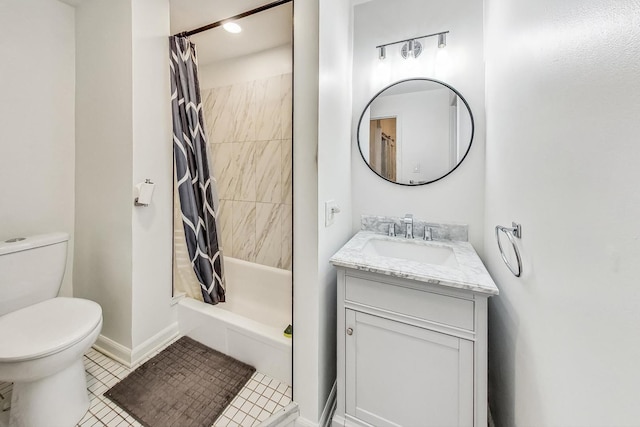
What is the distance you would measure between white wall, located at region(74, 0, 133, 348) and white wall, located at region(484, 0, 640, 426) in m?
1.93

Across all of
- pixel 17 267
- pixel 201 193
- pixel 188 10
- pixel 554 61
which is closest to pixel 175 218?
pixel 201 193

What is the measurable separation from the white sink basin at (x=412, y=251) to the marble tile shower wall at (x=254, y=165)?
80cm

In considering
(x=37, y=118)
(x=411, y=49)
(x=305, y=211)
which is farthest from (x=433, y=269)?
(x=37, y=118)

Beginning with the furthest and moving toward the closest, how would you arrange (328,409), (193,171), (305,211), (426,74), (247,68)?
(247,68) → (193,171) → (426,74) → (328,409) → (305,211)

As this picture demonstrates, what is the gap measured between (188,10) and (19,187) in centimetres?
157

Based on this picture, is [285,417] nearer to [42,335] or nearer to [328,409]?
[328,409]

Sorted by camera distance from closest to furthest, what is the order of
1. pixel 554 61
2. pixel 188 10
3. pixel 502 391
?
pixel 554 61 → pixel 502 391 → pixel 188 10

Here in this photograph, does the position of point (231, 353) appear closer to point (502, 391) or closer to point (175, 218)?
point (175, 218)

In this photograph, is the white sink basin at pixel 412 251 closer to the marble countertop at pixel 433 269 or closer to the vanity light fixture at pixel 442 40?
the marble countertop at pixel 433 269

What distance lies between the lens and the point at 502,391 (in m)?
1.07

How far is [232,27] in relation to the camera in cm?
167

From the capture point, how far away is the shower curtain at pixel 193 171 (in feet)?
5.15

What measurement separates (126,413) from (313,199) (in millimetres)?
1427

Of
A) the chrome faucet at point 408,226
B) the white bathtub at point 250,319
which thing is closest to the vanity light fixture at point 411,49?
the chrome faucet at point 408,226
